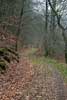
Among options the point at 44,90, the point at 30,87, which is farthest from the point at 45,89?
Answer: the point at 30,87

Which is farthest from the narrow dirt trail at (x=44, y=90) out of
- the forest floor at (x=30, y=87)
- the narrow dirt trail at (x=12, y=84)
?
the narrow dirt trail at (x=12, y=84)

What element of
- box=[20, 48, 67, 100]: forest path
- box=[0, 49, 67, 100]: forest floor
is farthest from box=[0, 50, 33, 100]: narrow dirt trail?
box=[20, 48, 67, 100]: forest path

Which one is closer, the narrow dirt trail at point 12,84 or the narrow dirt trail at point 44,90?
the narrow dirt trail at point 44,90

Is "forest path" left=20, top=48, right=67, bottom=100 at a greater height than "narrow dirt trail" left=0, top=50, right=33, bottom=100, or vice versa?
"narrow dirt trail" left=0, top=50, right=33, bottom=100

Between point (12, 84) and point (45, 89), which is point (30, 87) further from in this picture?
point (12, 84)

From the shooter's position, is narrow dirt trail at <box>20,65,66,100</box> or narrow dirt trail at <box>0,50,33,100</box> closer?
narrow dirt trail at <box>20,65,66,100</box>

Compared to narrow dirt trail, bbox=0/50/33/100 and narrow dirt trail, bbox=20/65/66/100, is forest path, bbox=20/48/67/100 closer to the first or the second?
narrow dirt trail, bbox=20/65/66/100

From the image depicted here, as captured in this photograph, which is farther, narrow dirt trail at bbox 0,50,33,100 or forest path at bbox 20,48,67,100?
narrow dirt trail at bbox 0,50,33,100

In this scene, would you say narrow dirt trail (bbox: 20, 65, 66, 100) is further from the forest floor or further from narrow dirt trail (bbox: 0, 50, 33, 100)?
narrow dirt trail (bbox: 0, 50, 33, 100)

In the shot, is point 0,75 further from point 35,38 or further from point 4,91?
point 35,38

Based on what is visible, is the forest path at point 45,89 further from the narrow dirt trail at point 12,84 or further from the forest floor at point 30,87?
the narrow dirt trail at point 12,84

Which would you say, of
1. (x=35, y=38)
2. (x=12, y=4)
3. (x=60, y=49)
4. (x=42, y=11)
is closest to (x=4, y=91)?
(x=12, y=4)

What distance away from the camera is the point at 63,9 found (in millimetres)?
23078

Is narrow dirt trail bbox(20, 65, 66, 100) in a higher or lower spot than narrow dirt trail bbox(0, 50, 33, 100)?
lower
